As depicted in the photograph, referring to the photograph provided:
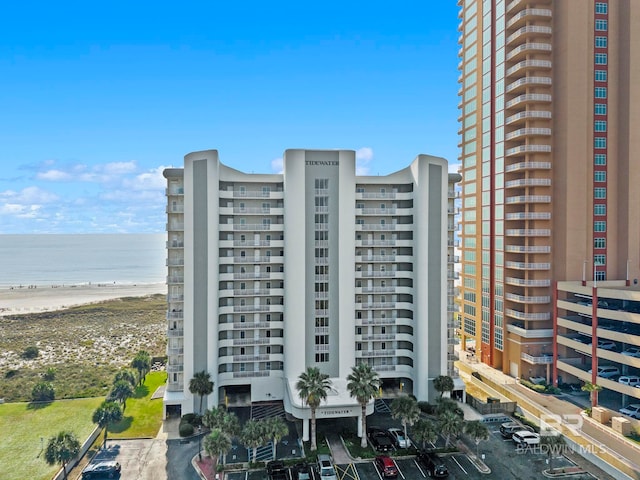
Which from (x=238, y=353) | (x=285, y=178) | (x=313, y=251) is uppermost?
(x=285, y=178)

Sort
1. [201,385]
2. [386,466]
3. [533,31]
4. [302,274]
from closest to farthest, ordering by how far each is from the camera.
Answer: [386,466], [201,385], [302,274], [533,31]

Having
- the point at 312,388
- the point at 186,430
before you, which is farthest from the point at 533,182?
the point at 186,430

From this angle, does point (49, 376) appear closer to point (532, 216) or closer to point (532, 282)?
point (532, 282)

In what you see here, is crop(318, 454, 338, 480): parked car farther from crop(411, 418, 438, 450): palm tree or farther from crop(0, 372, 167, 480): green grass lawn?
crop(0, 372, 167, 480): green grass lawn

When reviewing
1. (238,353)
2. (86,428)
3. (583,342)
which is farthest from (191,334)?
(583,342)

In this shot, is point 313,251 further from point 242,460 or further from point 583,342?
point 583,342

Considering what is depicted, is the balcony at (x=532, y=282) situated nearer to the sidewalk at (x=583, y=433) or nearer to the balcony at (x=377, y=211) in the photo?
the sidewalk at (x=583, y=433)

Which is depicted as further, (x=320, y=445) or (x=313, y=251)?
(x=313, y=251)
